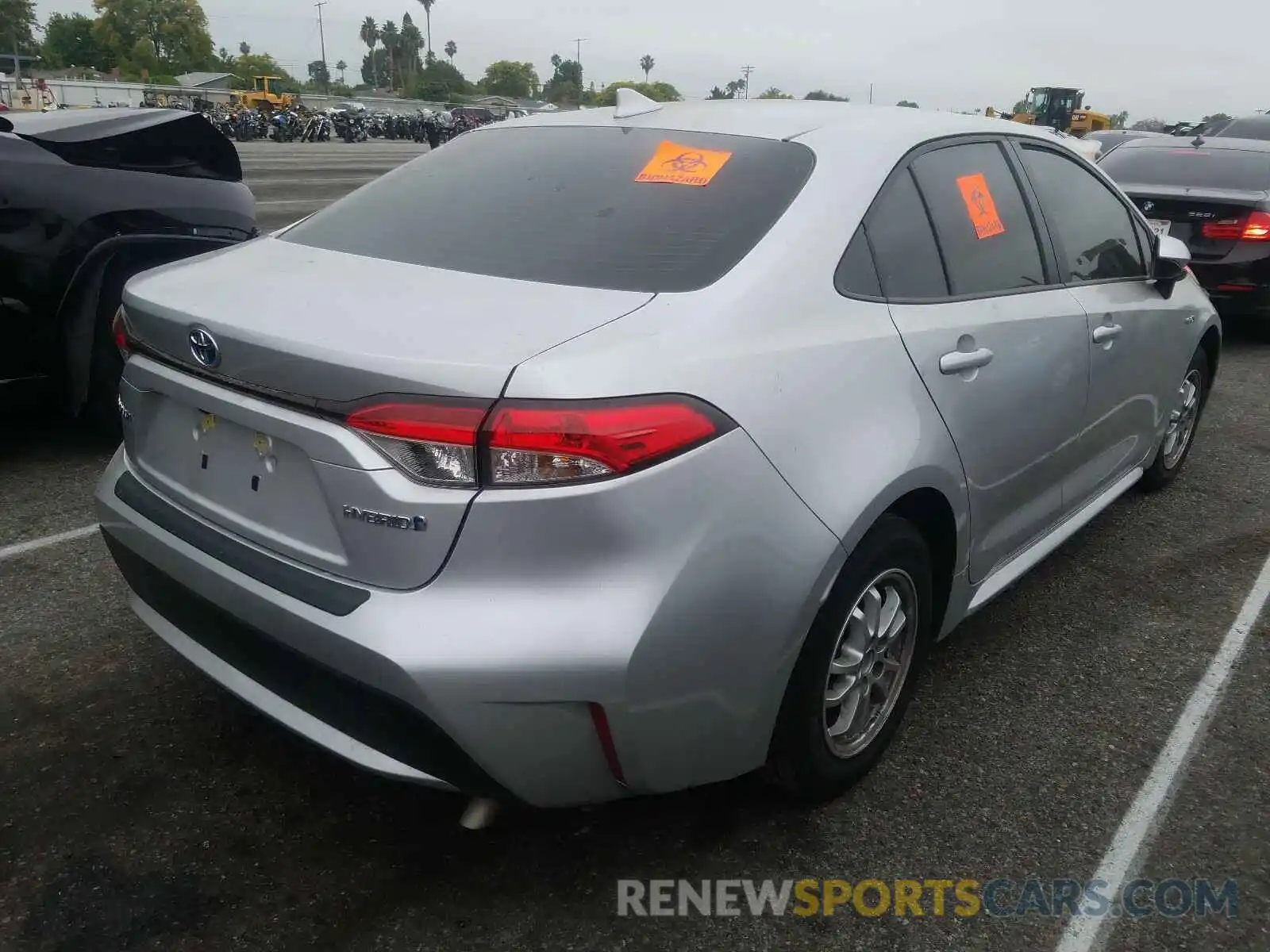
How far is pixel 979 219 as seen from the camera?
118 inches

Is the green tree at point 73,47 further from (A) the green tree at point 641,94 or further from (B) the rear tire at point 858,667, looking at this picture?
(B) the rear tire at point 858,667

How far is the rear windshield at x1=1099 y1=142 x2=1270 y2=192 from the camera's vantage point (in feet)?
25.9

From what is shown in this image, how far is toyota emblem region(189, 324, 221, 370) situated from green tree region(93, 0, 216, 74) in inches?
4656

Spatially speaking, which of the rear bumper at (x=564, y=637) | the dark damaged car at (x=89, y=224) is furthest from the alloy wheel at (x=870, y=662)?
the dark damaged car at (x=89, y=224)

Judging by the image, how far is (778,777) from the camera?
7.90 ft

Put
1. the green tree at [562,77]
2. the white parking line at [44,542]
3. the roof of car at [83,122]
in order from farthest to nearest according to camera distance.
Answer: the green tree at [562,77], the roof of car at [83,122], the white parking line at [44,542]

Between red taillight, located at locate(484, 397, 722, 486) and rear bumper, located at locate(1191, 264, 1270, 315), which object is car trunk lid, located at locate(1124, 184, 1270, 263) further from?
red taillight, located at locate(484, 397, 722, 486)

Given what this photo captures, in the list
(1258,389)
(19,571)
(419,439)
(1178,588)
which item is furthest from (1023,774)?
(1258,389)

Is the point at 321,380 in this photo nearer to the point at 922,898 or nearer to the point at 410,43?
the point at 922,898

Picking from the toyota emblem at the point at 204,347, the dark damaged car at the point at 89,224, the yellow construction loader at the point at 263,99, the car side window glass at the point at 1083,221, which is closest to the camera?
the toyota emblem at the point at 204,347

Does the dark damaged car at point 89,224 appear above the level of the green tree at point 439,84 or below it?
above

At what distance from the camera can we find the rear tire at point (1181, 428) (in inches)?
183

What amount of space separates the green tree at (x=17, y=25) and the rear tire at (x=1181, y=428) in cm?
10950

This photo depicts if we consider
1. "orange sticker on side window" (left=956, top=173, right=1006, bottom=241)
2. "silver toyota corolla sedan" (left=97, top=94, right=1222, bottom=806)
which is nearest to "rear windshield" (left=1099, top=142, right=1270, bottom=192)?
"orange sticker on side window" (left=956, top=173, right=1006, bottom=241)
